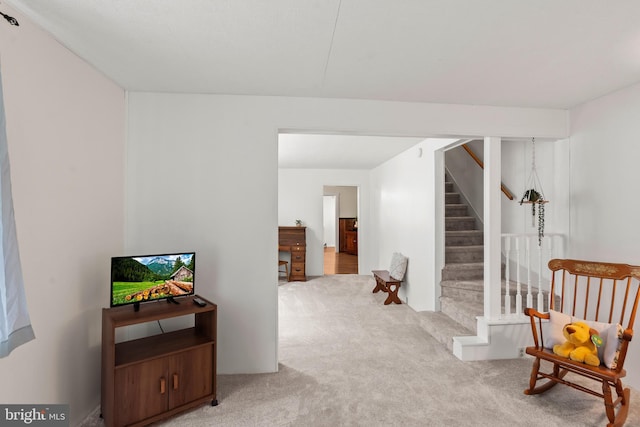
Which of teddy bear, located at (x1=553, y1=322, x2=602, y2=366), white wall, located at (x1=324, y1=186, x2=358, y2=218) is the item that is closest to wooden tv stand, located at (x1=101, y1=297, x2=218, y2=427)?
teddy bear, located at (x1=553, y1=322, x2=602, y2=366)

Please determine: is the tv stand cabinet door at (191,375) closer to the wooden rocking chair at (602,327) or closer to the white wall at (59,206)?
the white wall at (59,206)

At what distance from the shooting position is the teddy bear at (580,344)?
2088mm

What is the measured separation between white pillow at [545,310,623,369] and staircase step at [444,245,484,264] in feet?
6.19

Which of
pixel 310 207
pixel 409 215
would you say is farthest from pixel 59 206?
pixel 310 207

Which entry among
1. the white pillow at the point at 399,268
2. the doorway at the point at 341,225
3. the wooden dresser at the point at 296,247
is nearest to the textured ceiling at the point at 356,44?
the white pillow at the point at 399,268

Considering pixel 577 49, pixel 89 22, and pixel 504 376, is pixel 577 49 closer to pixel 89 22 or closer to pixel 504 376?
pixel 504 376

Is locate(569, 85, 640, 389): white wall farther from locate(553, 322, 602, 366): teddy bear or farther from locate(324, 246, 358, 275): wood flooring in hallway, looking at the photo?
locate(324, 246, 358, 275): wood flooring in hallway

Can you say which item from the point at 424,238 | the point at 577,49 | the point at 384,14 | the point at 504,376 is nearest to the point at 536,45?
the point at 577,49

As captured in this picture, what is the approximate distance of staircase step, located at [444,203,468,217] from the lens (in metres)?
5.09

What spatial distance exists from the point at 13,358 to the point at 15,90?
132 cm

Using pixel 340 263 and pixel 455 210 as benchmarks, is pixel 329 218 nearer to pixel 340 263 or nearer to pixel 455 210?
pixel 340 263

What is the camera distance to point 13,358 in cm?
154

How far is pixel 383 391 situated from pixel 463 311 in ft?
5.17

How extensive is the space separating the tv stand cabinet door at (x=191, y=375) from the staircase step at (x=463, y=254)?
128 inches
